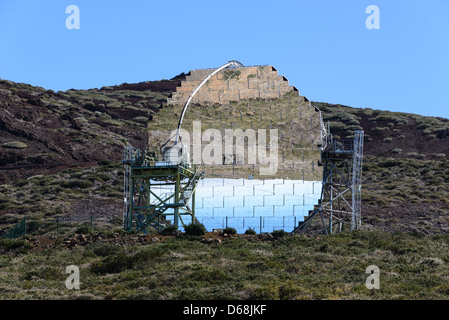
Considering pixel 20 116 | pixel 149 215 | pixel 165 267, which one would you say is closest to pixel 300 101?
pixel 149 215

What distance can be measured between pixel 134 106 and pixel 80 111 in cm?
1377

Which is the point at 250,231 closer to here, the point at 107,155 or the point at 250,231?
the point at 250,231

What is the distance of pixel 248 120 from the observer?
1929 inches

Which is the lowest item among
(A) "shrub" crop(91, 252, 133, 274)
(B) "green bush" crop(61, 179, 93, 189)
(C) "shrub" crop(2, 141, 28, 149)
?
(A) "shrub" crop(91, 252, 133, 274)

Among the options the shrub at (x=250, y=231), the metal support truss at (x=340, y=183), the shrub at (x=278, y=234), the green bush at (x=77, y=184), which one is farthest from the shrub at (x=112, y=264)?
the green bush at (x=77, y=184)

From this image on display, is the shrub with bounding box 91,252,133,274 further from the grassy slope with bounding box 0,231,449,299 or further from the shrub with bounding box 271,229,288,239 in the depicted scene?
the shrub with bounding box 271,229,288,239

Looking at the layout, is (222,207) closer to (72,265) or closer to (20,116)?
(72,265)

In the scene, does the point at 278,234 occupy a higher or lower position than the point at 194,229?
lower

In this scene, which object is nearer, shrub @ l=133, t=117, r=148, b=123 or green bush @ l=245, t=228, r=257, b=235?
green bush @ l=245, t=228, r=257, b=235

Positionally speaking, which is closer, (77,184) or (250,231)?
(250,231)

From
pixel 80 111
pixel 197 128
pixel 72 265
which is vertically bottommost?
pixel 72 265

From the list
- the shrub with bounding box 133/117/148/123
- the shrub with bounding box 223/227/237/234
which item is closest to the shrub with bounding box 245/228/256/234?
the shrub with bounding box 223/227/237/234

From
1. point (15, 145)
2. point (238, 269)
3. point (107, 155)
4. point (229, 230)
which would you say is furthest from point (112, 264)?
point (15, 145)

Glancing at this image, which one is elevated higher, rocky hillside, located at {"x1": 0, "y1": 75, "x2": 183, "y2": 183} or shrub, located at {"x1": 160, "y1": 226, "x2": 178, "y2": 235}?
rocky hillside, located at {"x1": 0, "y1": 75, "x2": 183, "y2": 183}
